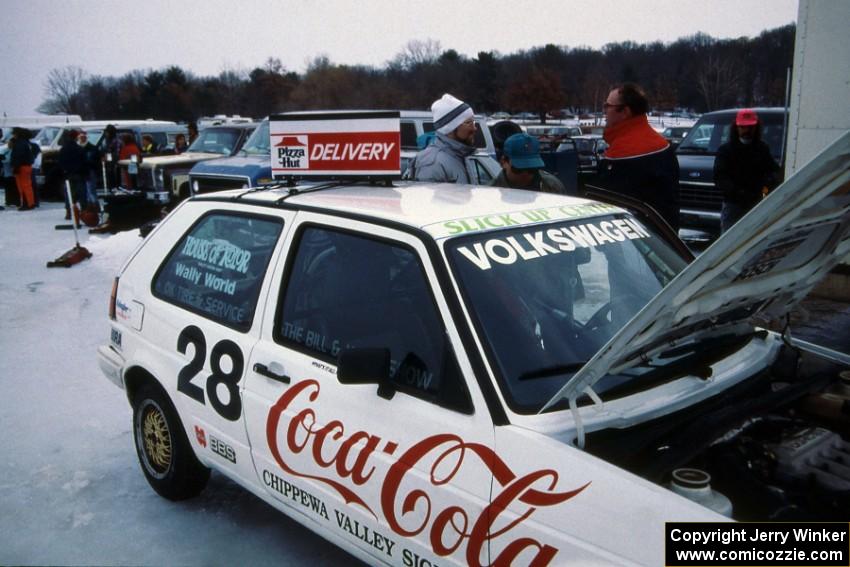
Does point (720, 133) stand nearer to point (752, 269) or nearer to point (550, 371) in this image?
point (752, 269)

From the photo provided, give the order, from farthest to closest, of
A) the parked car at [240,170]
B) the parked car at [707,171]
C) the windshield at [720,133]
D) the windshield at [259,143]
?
the windshield at [259,143], the parked car at [240,170], the windshield at [720,133], the parked car at [707,171]

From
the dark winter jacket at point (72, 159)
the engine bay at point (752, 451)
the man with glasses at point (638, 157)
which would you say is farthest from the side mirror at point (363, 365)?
the dark winter jacket at point (72, 159)

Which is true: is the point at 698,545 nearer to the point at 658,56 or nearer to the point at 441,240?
the point at 441,240

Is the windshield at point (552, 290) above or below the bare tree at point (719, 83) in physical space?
below

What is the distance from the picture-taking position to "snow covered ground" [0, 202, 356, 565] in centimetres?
331

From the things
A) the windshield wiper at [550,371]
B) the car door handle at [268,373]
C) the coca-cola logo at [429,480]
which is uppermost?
the windshield wiper at [550,371]

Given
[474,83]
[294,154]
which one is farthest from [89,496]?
[474,83]

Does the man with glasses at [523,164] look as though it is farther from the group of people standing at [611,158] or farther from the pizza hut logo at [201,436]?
the pizza hut logo at [201,436]

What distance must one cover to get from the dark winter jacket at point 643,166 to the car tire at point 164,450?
10.3 feet

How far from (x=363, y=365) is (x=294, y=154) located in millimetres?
1872

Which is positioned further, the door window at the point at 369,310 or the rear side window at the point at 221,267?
the rear side window at the point at 221,267

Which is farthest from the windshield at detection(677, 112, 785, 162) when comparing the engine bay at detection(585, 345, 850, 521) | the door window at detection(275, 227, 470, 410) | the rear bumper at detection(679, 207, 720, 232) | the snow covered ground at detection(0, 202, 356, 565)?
the snow covered ground at detection(0, 202, 356, 565)

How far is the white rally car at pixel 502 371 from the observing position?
2031 millimetres

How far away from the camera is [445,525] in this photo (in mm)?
2264
